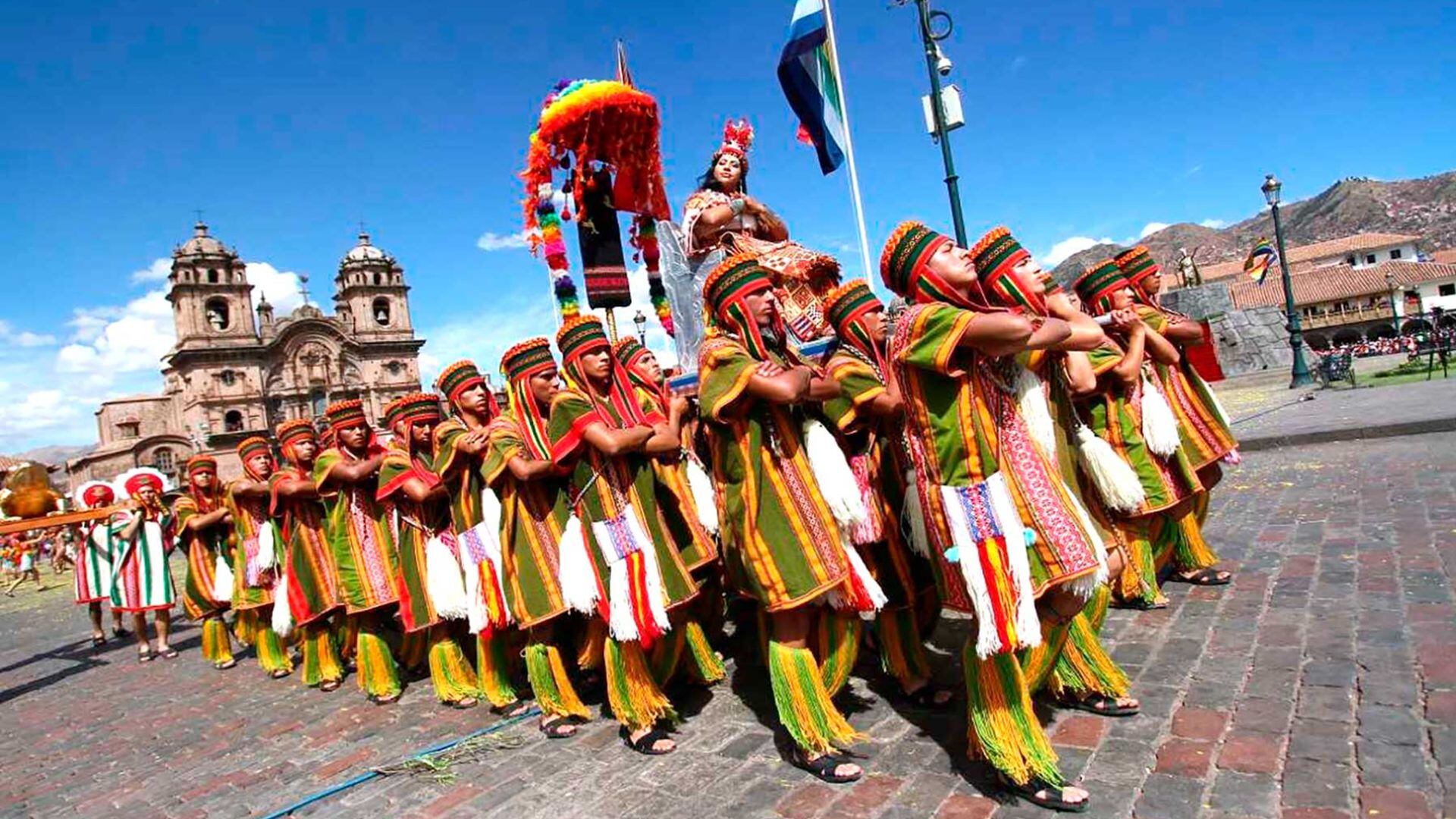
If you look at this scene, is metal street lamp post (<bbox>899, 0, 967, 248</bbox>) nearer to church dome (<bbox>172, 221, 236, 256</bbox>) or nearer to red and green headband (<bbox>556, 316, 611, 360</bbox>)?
red and green headband (<bbox>556, 316, 611, 360</bbox>)

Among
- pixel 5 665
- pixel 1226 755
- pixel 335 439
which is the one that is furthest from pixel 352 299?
pixel 1226 755

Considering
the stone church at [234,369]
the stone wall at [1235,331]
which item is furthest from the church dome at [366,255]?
the stone wall at [1235,331]

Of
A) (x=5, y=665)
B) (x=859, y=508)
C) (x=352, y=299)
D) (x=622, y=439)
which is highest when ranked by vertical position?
(x=352, y=299)

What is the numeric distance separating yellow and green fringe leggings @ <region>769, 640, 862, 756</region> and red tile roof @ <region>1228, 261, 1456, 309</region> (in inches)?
2220

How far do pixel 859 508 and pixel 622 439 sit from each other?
1.12 m

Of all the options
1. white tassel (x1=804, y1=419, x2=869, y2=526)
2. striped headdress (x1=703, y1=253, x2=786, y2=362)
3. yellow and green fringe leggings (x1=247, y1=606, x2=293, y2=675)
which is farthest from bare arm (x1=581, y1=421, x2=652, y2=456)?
yellow and green fringe leggings (x1=247, y1=606, x2=293, y2=675)

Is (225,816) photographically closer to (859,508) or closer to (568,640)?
(568,640)

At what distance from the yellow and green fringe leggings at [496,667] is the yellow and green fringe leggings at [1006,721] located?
2861mm

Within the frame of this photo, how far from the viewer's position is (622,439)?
3602 millimetres

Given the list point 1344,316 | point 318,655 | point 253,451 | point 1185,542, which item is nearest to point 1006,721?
point 1185,542

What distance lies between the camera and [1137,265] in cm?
483

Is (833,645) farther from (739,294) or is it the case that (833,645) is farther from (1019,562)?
(739,294)

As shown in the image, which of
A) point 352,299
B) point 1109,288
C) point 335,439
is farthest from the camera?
point 352,299

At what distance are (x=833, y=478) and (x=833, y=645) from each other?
2.49 feet
